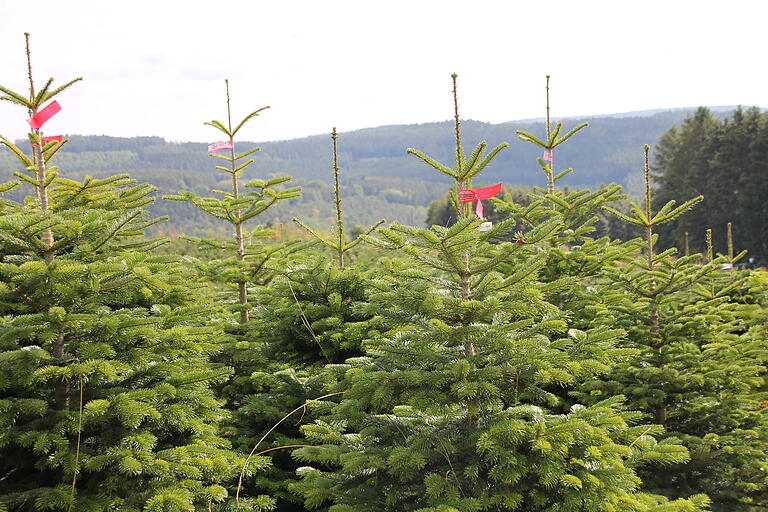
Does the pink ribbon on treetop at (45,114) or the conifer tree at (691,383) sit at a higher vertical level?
the pink ribbon on treetop at (45,114)

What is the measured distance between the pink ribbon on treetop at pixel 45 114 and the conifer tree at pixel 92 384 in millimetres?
58

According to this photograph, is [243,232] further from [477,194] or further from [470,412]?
[470,412]

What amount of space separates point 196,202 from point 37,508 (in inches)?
167

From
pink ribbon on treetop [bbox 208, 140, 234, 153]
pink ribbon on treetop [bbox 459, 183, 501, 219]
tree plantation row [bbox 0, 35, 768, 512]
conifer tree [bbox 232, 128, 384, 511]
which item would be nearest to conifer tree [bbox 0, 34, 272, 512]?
tree plantation row [bbox 0, 35, 768, 512]

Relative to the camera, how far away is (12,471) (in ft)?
12.3

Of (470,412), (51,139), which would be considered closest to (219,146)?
(51,139)

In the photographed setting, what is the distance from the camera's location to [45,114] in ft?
14.3

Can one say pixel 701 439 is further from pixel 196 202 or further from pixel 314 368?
pixel 196 202

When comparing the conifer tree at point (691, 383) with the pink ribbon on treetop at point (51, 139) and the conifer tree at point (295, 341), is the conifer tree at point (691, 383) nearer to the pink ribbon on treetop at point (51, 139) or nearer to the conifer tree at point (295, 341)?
the conifer tree at point (295, 341)

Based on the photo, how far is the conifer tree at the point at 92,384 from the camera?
3541mm

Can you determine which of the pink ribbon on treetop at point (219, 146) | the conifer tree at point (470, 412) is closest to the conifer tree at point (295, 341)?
the conifer tree at point (470, 412)

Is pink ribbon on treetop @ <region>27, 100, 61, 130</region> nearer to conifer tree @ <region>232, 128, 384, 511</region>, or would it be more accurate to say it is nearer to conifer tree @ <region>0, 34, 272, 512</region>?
conifer tree @ <region>0, 34, 272, 512</region>

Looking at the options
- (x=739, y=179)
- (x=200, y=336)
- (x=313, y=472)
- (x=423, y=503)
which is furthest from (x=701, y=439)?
(x=739, y=179)

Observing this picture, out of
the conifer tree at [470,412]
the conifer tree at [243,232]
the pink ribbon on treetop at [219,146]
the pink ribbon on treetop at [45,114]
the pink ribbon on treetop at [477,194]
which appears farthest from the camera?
the pink ribbon on treetop at [219,146]
